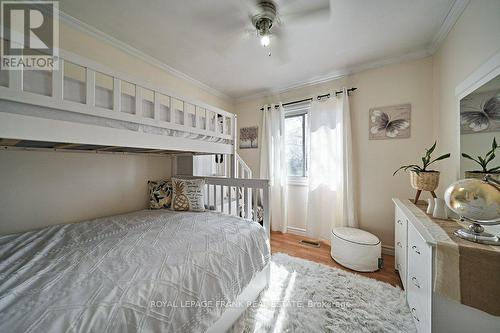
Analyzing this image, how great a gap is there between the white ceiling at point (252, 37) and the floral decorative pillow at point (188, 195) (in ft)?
5.22

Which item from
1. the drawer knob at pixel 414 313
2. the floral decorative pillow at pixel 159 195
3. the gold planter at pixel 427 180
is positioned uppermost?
the gold planter at pixel 427 180

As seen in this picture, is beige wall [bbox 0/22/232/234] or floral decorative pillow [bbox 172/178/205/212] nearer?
beige wall [bbox 0/22/232/234]

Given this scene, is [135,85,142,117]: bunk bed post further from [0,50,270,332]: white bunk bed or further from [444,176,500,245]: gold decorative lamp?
[444,176,500,245]: gold decorative lamp

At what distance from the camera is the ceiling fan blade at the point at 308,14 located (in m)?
1.46

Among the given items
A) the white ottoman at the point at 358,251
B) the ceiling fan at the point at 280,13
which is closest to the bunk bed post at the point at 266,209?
the white ottoman at the point at 358,251

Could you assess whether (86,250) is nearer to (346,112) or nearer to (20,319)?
(20,319)

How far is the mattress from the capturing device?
0.65 m

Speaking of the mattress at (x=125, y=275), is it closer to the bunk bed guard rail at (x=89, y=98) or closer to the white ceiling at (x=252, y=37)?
the bunk bed guard rail at (x=89, y=98)

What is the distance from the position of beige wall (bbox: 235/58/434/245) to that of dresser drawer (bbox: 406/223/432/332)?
106 cm

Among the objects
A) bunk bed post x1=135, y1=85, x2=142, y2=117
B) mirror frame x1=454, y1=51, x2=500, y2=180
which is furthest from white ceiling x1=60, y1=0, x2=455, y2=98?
bunk bed post x1=135, y1=85, x2=142, y2=117

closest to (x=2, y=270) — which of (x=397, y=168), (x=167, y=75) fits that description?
(x=167, y=75)

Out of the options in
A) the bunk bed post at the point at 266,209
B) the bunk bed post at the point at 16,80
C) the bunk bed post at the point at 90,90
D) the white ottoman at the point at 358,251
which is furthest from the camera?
the white ottoman at the point at 358,251

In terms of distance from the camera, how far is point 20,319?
1.92ft

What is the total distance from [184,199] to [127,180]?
0.77 m
